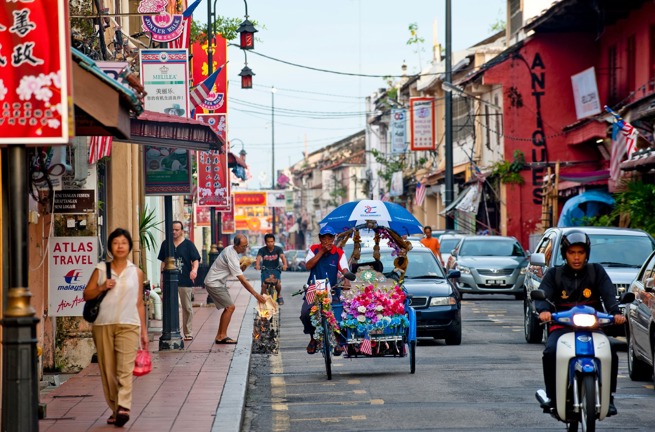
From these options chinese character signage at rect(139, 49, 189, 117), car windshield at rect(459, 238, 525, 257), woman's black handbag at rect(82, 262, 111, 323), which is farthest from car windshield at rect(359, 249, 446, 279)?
car windshield at rect(459, 238, 525, 257)

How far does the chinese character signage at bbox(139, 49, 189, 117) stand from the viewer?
67.7 ft

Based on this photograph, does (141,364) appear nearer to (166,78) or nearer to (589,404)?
(589,404)

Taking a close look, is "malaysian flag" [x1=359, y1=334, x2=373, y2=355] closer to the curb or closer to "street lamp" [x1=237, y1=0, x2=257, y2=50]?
the curb

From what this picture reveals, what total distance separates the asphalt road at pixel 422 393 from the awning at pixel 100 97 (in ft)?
11.0

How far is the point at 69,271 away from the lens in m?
14.7

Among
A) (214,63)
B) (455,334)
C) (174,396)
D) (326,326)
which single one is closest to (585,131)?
(214,63)

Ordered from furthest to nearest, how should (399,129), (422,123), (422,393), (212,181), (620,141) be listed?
(399,129), (422,123), (212,181), (620,141), (422,393)

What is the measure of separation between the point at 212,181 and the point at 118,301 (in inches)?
966

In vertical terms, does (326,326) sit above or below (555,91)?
below

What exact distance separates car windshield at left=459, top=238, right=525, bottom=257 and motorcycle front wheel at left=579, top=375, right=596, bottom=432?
76.4 feet

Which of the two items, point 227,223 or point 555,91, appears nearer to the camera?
point 555,91

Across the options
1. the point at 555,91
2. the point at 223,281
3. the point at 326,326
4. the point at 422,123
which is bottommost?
the point at 326,326

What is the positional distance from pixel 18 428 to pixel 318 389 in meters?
6.67

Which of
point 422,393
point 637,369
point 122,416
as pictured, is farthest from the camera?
point 637,369
